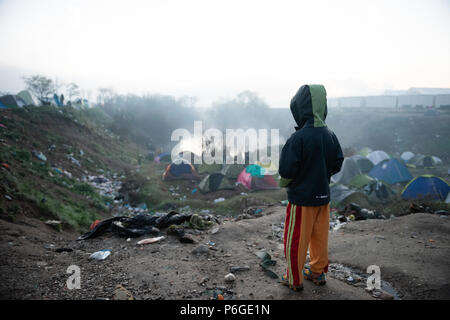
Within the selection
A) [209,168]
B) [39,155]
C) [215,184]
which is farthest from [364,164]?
[39,155]

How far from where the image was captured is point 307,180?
7.34 feet

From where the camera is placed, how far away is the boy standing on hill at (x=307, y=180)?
2.22 m

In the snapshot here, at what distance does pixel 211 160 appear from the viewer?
14.2 meters

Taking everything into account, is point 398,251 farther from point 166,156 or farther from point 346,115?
point 346,115

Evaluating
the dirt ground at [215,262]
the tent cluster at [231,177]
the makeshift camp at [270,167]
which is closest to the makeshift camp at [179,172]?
the tent cluster at [231,177]

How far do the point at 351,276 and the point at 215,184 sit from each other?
832 centimetres

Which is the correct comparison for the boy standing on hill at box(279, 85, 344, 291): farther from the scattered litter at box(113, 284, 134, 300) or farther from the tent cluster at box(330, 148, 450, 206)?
the tent cluster at box(330, 148, 450, 206)

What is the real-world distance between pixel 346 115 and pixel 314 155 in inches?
1341

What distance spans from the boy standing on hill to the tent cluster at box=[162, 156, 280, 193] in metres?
8.41

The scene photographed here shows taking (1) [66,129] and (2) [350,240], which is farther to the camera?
(1) [66,129]

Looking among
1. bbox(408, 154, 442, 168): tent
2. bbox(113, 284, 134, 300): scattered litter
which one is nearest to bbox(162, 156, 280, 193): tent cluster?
bbox(113, 284, 134, 300): scattered litter

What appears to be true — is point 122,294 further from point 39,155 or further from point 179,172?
point 179,172

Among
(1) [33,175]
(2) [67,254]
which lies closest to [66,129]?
(1) [33,175]

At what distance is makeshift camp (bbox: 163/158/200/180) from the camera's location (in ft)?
40.1
